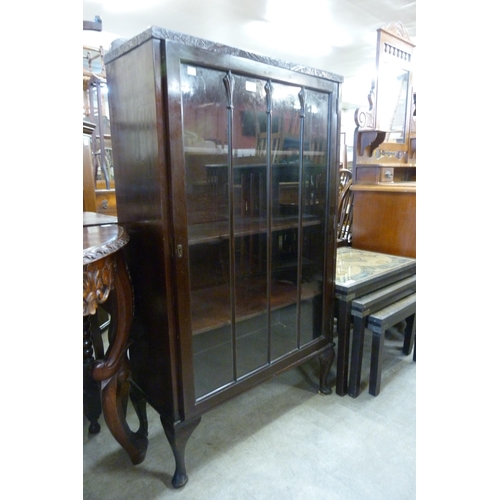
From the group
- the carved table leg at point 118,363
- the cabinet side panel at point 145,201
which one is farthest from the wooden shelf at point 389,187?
the carved table leg at point 118,363

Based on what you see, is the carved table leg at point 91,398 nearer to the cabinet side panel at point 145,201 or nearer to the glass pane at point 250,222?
the cabinet side panel at point 145,201

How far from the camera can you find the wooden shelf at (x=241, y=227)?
127 centimetres

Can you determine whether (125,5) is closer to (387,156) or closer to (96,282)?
(387,156)

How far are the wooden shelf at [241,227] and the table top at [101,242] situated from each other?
9.5 inches

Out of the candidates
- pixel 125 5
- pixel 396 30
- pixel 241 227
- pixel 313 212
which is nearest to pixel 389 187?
pixel 313 212

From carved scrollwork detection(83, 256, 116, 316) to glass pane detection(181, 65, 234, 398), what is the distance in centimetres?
28

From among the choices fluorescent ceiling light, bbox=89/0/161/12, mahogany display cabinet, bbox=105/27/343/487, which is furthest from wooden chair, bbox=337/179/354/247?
fluorescent ceiling light, bbox=89/0/161/12

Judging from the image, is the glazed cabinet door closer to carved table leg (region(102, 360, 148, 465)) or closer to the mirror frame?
carved table leg (region(102, 360, 148, 465))

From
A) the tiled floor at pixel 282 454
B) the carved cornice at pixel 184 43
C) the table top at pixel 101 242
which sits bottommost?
the tiled floor at pixel 282 454

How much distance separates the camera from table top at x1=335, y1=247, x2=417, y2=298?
181 cm
